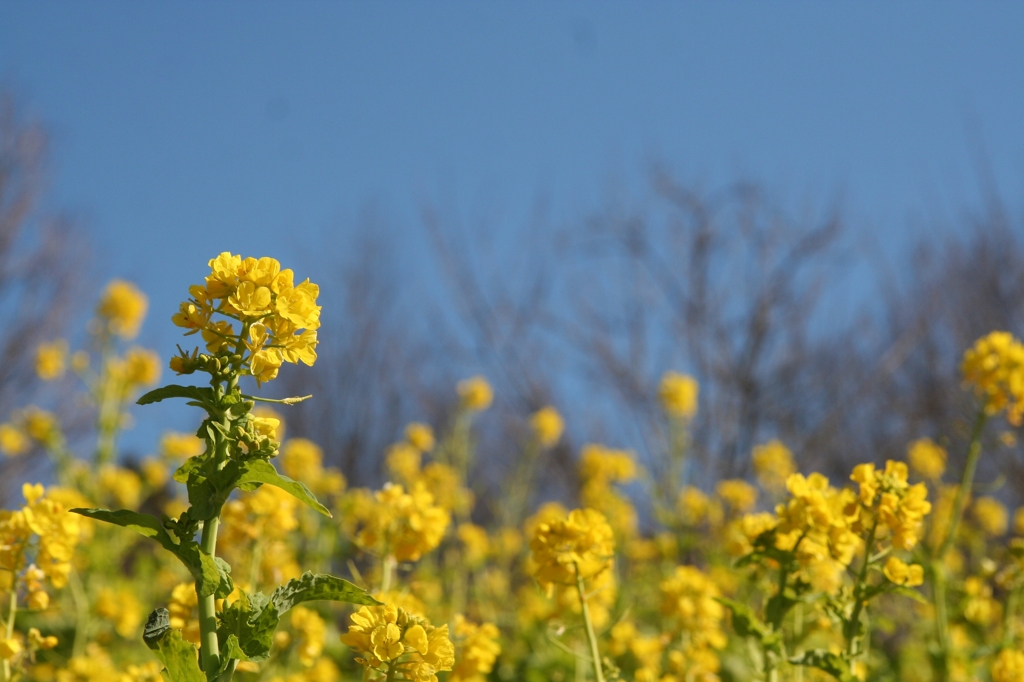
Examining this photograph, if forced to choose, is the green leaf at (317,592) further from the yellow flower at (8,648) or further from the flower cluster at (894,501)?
the flower cluster at (894,501)

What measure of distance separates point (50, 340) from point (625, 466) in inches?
486

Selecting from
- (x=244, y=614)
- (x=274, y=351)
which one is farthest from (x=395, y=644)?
(x=274, y=351)

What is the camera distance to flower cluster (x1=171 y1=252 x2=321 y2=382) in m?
1.65

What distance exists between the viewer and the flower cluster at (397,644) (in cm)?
186

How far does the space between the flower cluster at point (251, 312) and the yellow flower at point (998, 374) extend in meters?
2.69

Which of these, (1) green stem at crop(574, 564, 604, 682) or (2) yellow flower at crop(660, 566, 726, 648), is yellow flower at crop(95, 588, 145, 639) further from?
(1) green stem at crop(574, 564, 604, 682)

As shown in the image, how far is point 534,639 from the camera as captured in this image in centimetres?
553

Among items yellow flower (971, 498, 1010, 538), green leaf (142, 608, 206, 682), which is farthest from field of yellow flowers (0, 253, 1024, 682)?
yellow flower (971, 498, 1010, 538)

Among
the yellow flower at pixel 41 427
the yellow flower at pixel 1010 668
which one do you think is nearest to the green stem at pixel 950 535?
the yellow flower at pixel 1010 668

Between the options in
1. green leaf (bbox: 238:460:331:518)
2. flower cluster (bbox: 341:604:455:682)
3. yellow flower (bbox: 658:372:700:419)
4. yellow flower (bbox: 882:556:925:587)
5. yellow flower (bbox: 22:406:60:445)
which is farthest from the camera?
yellow flower (bbox: 658:372:700:419)

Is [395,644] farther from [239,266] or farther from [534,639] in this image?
[534,639]

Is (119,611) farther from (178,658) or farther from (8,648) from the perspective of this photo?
(178,658)

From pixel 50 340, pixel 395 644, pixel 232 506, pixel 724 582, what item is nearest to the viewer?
pixel 395 644

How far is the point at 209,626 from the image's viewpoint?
64.5 inches
